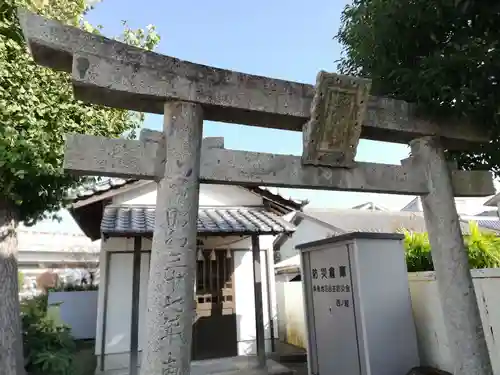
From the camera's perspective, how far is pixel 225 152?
11.1 feet

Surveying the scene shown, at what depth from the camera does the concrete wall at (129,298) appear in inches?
348

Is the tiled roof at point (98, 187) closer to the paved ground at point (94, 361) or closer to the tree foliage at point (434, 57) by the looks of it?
the paved ground at point (94, 361)

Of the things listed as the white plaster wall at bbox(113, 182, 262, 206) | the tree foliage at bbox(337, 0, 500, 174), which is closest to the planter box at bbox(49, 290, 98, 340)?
the white plaster wall at bbox(113, 182, 262, 206)

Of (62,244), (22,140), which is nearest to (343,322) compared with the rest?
(22,140)

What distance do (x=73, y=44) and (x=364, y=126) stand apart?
2.94m

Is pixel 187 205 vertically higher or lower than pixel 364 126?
lower

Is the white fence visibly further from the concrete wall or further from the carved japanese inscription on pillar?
the concrete wall

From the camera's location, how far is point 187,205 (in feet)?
10.0

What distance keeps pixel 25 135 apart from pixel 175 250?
4078 millimetres

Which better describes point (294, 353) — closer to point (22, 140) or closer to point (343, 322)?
point (343, 322)

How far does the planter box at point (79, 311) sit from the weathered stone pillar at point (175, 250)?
10610mm

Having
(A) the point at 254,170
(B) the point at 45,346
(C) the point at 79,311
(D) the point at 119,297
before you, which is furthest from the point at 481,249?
(C) the point at 79,311

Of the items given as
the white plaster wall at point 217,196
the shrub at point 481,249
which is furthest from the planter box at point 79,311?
the shrub at point 481,249

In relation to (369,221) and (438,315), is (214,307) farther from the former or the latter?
(369,221)
